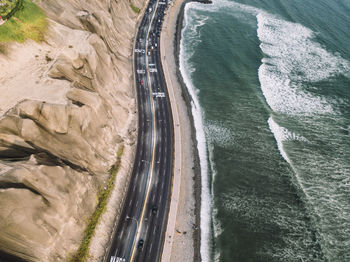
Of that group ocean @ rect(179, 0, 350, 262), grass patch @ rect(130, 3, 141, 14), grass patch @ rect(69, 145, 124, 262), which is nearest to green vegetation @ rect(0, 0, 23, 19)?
grass patch @ rect(69, 145, 124, 262)

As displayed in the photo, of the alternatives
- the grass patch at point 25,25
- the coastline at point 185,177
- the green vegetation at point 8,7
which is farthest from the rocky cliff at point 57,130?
the coastline at point 185,177

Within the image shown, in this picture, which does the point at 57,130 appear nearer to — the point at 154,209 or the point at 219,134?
the point at 154,209

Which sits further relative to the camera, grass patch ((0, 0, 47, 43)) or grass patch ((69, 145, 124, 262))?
grass patch ((0, 0, 47, 43))

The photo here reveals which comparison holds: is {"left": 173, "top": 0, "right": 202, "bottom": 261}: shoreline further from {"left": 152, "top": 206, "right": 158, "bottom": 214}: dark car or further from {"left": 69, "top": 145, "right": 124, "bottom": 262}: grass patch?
{"left": 69, "top": 145, "right": 124, "bottom": 262}: grass patch

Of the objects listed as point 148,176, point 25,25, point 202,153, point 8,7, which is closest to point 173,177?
point 148,176

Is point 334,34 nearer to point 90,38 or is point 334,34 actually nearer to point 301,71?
point 301,71

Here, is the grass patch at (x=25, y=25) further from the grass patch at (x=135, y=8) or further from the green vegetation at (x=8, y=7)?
the grass patch at (x=135, y=8)
